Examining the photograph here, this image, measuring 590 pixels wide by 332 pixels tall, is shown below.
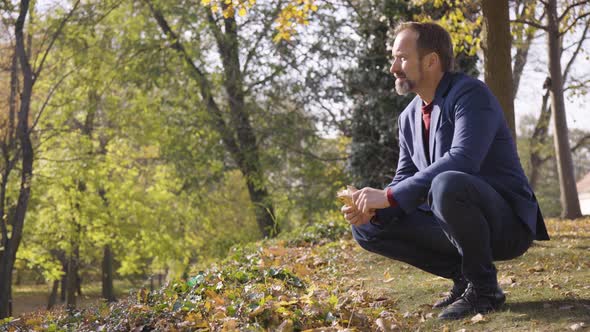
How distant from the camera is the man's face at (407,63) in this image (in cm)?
392

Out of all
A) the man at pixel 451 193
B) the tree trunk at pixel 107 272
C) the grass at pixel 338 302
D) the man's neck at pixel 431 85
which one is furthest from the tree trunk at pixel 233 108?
the man's neck at pixel 431 85

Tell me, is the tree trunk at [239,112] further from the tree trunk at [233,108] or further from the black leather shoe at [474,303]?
the black leather shoe at [474,303]

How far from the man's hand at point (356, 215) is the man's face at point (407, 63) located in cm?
75

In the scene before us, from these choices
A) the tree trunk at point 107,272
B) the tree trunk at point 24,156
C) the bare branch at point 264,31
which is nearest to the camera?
the tree trunk at point 24,156

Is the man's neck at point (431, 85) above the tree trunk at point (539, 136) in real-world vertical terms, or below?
below

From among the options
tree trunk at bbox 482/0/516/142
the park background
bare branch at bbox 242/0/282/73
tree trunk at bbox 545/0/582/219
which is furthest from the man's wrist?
bare branch at bbox 242/0/282/73

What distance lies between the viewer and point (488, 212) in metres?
3.60

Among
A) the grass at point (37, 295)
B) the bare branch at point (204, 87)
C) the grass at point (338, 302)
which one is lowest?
the grass at point (37, 295)

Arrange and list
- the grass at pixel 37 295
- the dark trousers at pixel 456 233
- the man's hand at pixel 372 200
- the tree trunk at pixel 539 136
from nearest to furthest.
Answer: the dark trousers at pixel 456 233, the man's hand at pixel 372 200, the tree trunk at pixel 539 136, the grass at pixel 37 295

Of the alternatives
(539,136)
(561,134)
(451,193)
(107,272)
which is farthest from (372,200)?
(107,272)

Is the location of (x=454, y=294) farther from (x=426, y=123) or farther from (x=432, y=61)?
(x=432, y=61)

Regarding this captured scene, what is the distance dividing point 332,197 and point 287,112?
2632 mm

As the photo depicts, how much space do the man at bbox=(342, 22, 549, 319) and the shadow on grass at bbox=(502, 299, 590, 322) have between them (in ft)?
0.63

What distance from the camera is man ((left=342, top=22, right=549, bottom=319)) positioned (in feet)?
11.7
